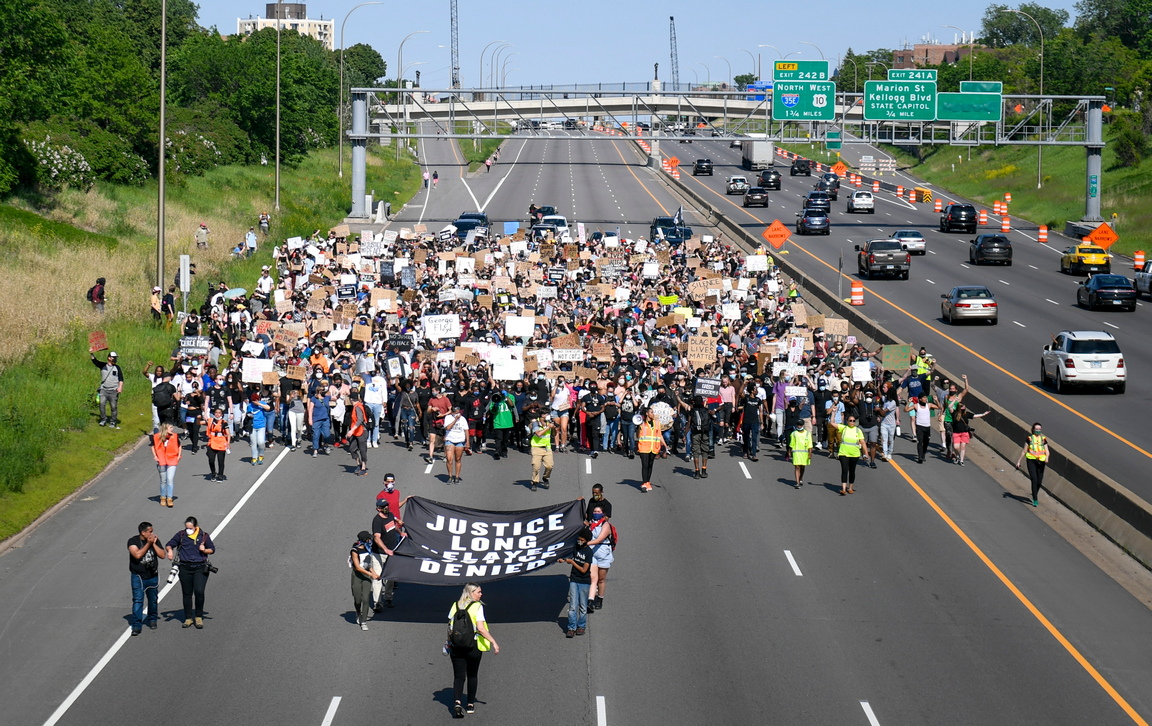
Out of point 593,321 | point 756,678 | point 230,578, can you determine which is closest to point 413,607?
point 230,578

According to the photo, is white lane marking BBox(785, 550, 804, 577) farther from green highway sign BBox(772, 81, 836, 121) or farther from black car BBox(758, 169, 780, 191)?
black car BBox(758, 169, 780, 191)

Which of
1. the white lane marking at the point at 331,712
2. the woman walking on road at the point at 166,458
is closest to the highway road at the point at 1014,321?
the white lane marking at the point at 331,712

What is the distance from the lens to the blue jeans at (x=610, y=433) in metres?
26.3

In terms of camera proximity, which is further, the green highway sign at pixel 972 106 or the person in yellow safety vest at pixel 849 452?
the green highway sign at pixel 972 106

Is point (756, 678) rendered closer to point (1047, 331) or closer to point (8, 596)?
point (8, 596)

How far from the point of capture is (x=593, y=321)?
34844 millimetres

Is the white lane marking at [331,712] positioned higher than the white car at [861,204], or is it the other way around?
the white car at [861,204]

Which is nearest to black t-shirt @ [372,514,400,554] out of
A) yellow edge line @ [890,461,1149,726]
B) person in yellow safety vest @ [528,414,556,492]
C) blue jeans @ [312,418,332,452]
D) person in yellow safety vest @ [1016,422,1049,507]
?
person in yellow safety vest @ [528,414,556,492]

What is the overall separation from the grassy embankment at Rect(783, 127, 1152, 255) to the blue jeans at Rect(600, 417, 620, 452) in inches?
1719

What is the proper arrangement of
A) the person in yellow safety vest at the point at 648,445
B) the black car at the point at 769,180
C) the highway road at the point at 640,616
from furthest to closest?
the black car at the point at 769,180, the person in yellow safety vest at the point at 648,445, the highway road at the point at 640,616

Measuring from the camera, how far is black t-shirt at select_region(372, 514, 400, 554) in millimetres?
16453

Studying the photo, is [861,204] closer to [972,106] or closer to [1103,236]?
[972,106]

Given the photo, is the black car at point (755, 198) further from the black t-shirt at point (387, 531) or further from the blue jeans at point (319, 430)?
the black t-shirt at point (387, 531)

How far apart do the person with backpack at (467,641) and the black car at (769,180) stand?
81.2 m
